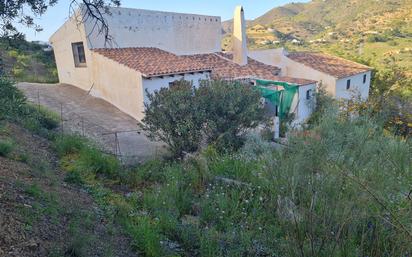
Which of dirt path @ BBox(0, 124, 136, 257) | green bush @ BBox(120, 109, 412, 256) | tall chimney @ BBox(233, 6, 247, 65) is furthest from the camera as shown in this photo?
tall chimney @ BBox(233, 6, 247, 65)

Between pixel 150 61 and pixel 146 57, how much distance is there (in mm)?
761

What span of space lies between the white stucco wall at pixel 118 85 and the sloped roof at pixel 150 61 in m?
0.29

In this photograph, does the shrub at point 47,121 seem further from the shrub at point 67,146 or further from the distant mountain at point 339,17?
the distant mountain at point 339,17

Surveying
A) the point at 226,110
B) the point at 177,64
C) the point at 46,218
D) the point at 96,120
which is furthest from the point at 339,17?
the point at 46,218

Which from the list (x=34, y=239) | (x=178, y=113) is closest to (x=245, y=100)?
(x=178, y=113)

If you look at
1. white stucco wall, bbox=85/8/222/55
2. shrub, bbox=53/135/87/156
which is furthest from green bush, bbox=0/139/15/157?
white stucco wall, bbox=85/8/222/55

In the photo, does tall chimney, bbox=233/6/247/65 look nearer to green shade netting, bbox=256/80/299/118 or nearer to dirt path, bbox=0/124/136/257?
green shade netting, bbox=256/80/299/118

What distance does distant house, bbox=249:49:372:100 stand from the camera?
61.9 feet

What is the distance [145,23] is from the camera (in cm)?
1636

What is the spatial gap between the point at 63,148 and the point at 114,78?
6764 millimetres

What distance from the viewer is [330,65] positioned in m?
20.9

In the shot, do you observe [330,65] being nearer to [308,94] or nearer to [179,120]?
[308,94]

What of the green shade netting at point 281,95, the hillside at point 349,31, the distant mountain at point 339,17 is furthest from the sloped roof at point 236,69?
the distant mountain at point 339,17

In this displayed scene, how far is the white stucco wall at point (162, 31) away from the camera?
Result: 15.1 m
